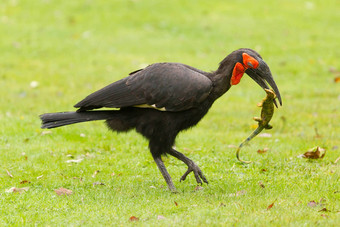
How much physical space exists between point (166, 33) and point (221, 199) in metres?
11.4

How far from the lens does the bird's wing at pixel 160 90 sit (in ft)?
18.7

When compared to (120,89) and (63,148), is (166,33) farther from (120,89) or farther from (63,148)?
(120,89)

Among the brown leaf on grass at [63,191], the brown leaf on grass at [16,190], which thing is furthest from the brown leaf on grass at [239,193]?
the brown leaf on grass at [16,190]

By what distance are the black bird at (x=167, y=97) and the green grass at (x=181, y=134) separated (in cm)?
69

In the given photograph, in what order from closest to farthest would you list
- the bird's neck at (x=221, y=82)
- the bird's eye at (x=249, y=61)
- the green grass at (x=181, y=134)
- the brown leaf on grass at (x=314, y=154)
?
the green grass at (x=181, y=134) < the bird's eye at (x=249, y=61) < the bird's neck at (x=221, y=82) < the brown leaf on grass at (x=314, y=154)

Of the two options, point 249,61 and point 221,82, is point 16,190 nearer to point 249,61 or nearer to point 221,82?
point 221,82

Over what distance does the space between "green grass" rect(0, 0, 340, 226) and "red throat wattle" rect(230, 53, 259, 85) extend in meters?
1.24

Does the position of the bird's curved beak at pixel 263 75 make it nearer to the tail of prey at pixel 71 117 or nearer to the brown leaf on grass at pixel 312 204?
the brown leaf on grass at pixel 312 204

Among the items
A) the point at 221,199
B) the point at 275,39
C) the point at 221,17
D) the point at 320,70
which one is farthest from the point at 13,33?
the point at 221,199

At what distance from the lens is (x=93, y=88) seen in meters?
12.1

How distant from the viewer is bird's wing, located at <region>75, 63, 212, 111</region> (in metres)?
5.70

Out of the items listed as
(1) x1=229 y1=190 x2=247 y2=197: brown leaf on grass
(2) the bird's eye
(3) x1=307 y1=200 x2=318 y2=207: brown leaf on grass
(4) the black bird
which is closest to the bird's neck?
(4) the black bird

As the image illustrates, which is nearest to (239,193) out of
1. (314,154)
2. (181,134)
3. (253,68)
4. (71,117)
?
(253,68)

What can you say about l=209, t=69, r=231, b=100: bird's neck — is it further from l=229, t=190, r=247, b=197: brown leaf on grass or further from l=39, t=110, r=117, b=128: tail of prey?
l=39, t=110, r=117, b=128: tail of prey
